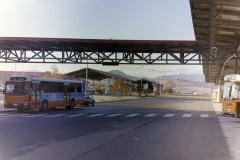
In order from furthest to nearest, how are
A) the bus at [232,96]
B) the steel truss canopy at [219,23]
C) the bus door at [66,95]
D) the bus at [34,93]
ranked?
the bus door at [66,95] < the bus at [34,93] < the bus at [232,96] < the steel truss canopy at [219,23]

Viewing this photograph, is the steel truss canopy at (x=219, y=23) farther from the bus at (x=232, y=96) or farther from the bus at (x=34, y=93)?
the bus at (x=34, y=93)

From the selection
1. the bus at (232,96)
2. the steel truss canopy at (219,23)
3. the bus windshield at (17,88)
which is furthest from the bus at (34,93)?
the bus at (232,96)

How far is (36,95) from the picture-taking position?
30219 mm

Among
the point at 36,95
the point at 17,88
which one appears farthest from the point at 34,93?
the point at 17,88

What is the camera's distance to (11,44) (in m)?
36.5

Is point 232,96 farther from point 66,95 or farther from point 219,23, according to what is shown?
point 66,95

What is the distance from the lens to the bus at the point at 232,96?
1116 inches

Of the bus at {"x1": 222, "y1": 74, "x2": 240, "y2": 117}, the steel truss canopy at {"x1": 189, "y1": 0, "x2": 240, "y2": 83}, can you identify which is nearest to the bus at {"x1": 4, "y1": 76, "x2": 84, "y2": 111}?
the steel truss canopy at {"x1": 189, "y1": 0, "x2": 240, "y2": 83}

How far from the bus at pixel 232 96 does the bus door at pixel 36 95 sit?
1497 centimetres

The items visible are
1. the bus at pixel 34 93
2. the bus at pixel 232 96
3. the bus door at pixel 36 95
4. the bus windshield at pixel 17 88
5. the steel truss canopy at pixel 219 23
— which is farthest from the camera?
the bus door at pixel 36 95

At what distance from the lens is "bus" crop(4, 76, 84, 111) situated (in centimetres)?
2932

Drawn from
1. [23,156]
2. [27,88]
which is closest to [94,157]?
[23,156]

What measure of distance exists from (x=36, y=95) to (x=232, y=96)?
15564mm

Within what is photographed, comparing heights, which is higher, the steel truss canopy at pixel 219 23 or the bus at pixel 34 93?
the steel truss canopy at pixel 219 23
